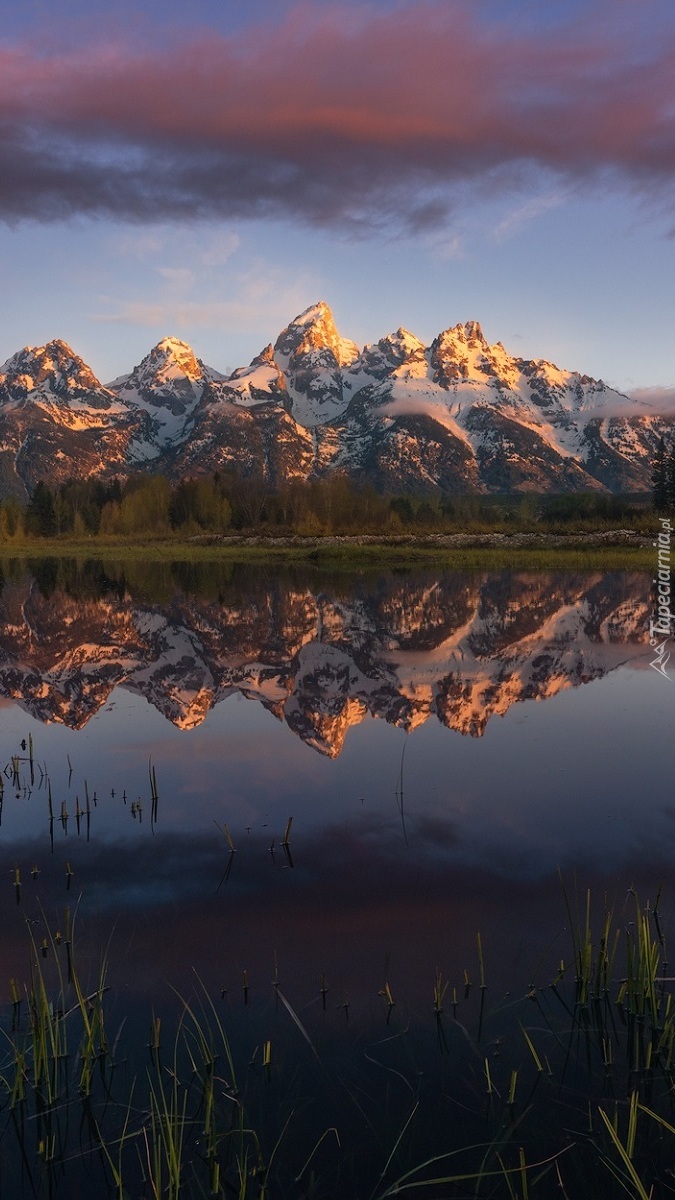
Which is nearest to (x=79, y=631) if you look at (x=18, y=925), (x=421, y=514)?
(x=18, y=925)

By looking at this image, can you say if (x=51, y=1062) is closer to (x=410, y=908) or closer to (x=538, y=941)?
(x=410, y=908)

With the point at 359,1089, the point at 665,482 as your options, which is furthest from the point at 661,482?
the point at 359,1089

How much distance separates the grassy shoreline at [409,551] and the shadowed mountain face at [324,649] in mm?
20717

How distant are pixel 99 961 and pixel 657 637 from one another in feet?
91.1

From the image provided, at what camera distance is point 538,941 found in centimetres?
940

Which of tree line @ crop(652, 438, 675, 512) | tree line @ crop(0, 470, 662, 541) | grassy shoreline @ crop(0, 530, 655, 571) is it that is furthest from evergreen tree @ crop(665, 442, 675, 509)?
grassy shoreline @ crop(0, 530, 655, 571)

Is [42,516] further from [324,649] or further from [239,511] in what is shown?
[324,649]

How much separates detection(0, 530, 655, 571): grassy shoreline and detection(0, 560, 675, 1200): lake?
54527 millimetres

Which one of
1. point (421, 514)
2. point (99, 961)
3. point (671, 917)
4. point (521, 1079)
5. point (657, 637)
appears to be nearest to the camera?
point (521, 1079)

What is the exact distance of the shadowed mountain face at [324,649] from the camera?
22.4 m

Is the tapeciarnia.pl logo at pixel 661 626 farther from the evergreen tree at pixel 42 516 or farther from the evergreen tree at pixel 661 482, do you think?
the evergreen tree at pixel 42 516

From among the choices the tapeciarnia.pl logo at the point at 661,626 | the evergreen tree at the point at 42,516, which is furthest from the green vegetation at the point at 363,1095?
the evergreen tree at the point at 42,516

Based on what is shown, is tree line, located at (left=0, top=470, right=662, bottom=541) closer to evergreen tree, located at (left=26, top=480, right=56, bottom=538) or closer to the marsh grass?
evergreen tree, located at (left=26, top=480, right=56, bottom=538)

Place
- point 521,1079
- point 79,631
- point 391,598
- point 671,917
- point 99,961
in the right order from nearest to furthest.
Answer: point 521,1079 < point 99,961 < point 671,917 < point 79,631 < point 391,598
